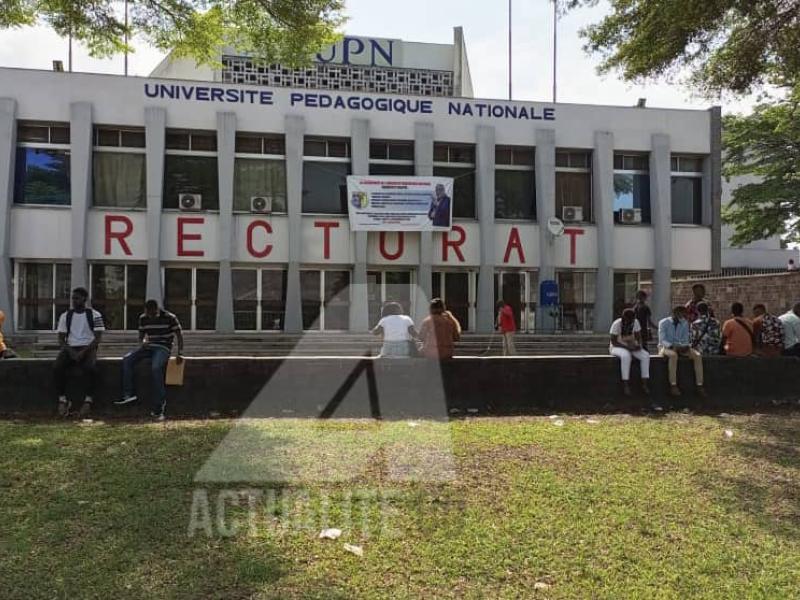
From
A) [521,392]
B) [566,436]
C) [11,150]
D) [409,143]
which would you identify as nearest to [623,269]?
[409,143]

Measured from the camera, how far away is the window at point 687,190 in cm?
2327

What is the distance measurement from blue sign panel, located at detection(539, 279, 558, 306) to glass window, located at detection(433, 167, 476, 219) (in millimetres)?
3099

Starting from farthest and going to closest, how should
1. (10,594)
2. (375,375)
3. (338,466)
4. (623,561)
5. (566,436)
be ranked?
(375,375)
(566,436)
(338,466)
(623,561)
(10,594)

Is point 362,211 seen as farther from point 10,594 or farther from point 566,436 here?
point 10,594

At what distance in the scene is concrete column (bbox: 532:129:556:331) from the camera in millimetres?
21891

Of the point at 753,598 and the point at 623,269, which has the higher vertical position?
the point at 623,269

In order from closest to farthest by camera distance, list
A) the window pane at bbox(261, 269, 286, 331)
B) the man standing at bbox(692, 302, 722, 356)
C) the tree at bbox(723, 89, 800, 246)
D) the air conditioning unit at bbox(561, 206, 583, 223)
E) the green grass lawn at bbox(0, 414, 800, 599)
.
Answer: the green grass lawn at bbox(0, 414, 800, 599) → the man standing at bbox(692, 302, 722, 356) → the window pane at bbox(261, 269, 286, 331) → the air conditioning unit at bbox(561, 206, 583, 223) → the tree at bbox(723, 89, 800, 246)

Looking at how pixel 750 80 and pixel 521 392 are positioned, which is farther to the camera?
pixel 750 80

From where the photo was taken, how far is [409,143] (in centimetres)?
2167

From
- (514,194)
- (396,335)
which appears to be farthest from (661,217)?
(396,335)

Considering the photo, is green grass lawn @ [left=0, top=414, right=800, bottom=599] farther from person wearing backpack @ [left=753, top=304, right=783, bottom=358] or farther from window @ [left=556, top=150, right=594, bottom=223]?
window @ [left=556, top=150, right=594, bottom=223]

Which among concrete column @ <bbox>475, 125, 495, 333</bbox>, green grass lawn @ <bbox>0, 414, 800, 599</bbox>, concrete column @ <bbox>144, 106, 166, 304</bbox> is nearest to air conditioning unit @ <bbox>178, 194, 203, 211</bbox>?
concrete column @ <bbox>144, 106, 166, 304</bbox>

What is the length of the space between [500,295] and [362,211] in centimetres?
524

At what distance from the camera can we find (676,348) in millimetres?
9719
